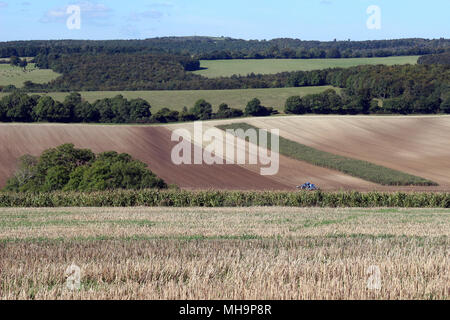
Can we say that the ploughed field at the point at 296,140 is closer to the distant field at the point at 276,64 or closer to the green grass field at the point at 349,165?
the green grass field at the point at 349,165

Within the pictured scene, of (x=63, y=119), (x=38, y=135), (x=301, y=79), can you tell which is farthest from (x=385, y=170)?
(x=301, y=79)

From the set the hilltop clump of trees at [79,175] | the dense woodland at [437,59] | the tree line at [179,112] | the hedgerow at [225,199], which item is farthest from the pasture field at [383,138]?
the dense woodland at [437,59]

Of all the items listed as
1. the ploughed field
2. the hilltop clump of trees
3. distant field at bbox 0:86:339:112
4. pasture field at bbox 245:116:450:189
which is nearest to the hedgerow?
the hilltop clump of trees

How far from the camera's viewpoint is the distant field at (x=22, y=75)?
119 m

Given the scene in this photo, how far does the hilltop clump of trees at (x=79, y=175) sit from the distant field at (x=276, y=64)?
92.4 metres

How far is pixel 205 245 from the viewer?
14672 mm

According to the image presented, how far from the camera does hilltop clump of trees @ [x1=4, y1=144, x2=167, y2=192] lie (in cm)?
4472

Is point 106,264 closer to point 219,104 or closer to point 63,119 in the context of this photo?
point 63,119

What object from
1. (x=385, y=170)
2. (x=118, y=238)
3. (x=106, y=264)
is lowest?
(x=385, y=170)

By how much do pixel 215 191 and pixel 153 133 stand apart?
38.9 m

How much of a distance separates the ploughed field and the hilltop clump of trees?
4913 mm

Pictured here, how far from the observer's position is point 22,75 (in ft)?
415

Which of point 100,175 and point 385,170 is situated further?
point 385,170

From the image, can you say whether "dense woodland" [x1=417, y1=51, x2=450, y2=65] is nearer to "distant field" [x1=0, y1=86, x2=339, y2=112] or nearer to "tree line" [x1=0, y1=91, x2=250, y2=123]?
"distant field" [x1=0, y1=86, x2=339, y2=112]
